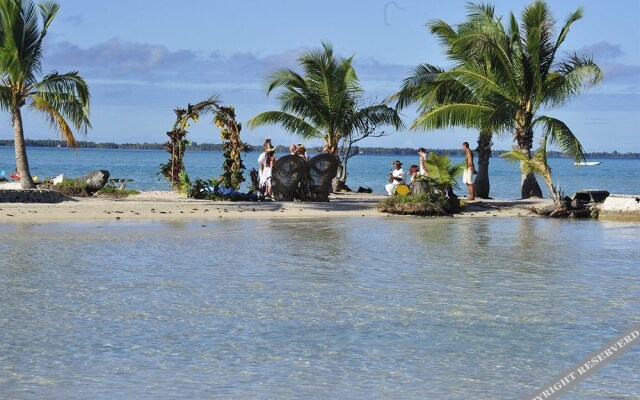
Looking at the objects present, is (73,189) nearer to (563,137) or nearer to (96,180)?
(96,180)

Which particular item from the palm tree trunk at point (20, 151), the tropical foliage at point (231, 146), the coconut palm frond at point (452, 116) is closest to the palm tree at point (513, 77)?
the coconut palm frond at point (452, 116)

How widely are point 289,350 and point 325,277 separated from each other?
4905 mm

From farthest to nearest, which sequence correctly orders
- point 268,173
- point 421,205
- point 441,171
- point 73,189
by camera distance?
point 73,189
point 268,173
point 421,205
point 441,171

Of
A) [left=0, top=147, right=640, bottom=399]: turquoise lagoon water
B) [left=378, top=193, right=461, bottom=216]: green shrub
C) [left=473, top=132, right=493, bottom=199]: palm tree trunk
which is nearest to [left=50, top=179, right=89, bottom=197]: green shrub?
[left=0, top=147, right=640, bottom=399]: turquoise lagoon water

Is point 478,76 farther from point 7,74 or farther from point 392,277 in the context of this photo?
point 392,277

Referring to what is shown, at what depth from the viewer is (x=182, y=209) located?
24.1 meters

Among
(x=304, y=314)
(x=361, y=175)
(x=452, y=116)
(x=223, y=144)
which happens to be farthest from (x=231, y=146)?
(x=361, y=175)

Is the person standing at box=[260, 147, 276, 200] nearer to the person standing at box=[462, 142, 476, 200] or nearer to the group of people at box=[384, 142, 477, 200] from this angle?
the group of people at box=[384, 142, 477, 200]

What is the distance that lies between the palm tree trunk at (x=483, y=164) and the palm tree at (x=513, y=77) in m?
1.86

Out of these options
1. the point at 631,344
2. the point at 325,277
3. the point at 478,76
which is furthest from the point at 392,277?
the point at 478,76

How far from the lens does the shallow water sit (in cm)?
827

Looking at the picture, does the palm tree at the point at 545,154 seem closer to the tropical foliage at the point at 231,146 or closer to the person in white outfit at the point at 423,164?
the person in white outfit at the point at 423,164

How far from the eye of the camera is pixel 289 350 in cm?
941

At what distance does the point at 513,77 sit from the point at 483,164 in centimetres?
401
